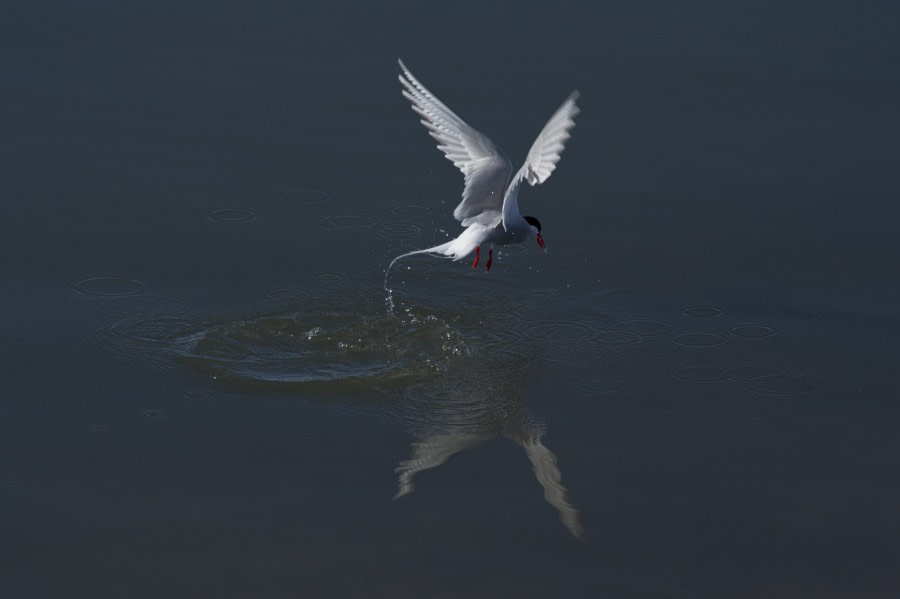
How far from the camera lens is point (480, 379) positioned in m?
6.65

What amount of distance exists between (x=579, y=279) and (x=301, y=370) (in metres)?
1.83

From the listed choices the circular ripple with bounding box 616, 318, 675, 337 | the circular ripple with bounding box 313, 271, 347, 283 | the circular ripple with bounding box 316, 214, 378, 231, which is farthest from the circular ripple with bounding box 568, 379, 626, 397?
the circular ripple with bounding box 316, 214, 378, 231

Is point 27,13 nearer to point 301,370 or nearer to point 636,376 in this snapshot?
point 301,370

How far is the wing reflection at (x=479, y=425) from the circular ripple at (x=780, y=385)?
→ 109 centimetres

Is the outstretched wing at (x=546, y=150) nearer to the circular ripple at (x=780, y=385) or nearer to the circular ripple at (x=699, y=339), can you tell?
the circular ripple at (x=699, y=339)

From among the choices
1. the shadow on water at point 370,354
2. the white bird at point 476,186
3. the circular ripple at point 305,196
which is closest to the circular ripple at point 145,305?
the shadow on water at point 370,354

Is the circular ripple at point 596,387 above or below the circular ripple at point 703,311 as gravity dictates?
below

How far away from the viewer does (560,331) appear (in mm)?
7145

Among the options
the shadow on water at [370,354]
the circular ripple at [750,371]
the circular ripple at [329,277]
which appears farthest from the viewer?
the circular ripple at [329,277]

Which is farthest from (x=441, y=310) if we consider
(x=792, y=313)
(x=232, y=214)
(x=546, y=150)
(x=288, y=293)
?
(x=792, y=313)

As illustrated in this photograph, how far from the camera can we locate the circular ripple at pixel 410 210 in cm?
819

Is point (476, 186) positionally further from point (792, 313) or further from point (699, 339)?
point (792, 313)

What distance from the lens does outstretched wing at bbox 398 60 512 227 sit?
7367 mm

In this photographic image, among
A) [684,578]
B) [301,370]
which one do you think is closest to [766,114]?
[301,370]
